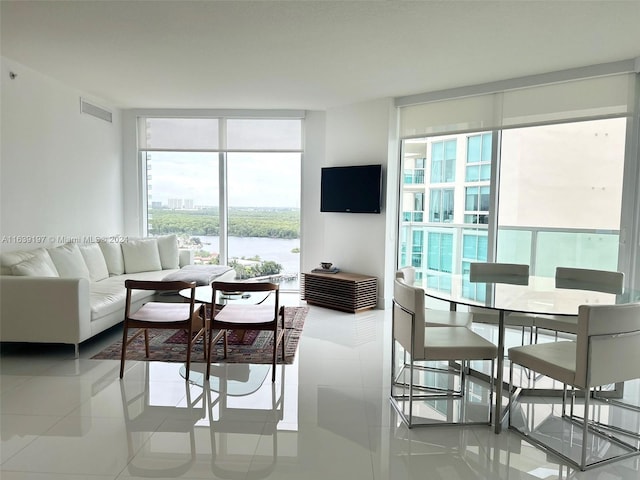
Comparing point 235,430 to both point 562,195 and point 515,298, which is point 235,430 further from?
point 562,195

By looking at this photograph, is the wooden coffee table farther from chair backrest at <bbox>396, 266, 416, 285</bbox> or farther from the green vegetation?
the green vegetation

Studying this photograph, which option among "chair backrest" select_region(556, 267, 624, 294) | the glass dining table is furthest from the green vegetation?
"chair backrest" select_region(556, 267, 624, 294)

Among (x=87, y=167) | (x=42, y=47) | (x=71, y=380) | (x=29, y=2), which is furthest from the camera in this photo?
(x=87, y=167)

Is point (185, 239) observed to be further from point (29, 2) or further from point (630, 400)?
point (630, 400)

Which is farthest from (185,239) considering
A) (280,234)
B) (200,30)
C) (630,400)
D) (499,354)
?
(630,400)

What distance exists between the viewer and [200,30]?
11.9 feet

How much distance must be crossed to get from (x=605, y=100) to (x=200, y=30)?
381 cm

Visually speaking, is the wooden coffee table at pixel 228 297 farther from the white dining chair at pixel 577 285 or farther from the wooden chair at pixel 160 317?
the white dining chair at pixel 577 285

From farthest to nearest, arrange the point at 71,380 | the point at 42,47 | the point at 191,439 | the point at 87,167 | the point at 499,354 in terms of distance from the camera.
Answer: the point at 87,167
the point at 42,47
the point at 71,380
the point at 499,354
the point at 191,439

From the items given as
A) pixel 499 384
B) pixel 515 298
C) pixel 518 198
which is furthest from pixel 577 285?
pixel 518 198

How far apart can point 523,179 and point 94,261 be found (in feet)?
16.5

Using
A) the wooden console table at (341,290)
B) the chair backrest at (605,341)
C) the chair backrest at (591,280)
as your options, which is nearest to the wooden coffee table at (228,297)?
the wooden console table at (341,290)

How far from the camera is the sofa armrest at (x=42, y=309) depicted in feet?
12.5

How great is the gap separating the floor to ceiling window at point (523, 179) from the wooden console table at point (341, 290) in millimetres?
639
